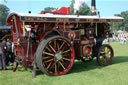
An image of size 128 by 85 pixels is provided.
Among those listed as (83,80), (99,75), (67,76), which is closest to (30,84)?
(67,76)

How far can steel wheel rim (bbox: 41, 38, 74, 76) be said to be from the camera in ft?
19.5

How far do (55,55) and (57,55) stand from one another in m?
0.08

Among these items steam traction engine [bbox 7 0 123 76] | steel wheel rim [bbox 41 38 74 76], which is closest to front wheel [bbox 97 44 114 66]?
steam traction engine [bbox 7 0 123 76]

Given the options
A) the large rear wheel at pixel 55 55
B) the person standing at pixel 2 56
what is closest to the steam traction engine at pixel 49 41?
the large rear wheel at pixel 55 55

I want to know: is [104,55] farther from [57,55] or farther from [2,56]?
[2,56]

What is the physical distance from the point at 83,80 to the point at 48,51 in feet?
6.14

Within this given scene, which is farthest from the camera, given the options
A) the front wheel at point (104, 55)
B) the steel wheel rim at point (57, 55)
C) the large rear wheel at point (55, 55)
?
the front wheel at point (104, 55)

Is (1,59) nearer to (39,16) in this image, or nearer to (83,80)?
(39,16)

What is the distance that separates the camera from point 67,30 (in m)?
6.53

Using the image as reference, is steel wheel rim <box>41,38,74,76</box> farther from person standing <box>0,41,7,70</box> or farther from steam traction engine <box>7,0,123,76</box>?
person standing <box>0,41,7,70</box>

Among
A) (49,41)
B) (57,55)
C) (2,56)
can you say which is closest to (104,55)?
(57,55)

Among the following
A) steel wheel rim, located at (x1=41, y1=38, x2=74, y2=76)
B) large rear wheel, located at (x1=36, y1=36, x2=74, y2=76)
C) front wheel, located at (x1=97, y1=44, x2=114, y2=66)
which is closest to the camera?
large rear wheel, located at (x1=36, y1=36, x2=74, y2=76)

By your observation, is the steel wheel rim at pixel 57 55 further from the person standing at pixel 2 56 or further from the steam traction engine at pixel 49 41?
the person standing at pixel 2 56

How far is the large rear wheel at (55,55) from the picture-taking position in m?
5.70
